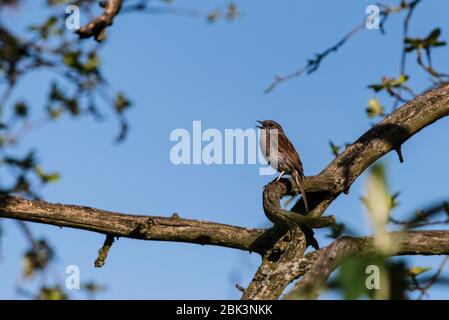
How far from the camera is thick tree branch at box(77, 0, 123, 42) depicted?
12.9 ft

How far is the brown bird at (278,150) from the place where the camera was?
7939 millimetres

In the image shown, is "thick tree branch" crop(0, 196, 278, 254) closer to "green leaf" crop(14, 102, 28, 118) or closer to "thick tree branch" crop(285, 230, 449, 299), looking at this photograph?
"green leaf" crop(14, 102, 28, 118)

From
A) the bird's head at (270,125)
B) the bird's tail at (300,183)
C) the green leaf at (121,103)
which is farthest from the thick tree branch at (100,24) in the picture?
the bird's head at (270,125)

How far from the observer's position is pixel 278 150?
9.08 metres

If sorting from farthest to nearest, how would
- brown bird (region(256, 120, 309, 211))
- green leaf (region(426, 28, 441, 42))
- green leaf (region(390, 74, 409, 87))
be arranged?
brown bird (region(256, 120, 309, 211)), green leaf (region(390, 74, 409, 87)), green leaf (region(426, 28, 441, 42))

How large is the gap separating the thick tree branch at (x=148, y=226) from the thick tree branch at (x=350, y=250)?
137cm

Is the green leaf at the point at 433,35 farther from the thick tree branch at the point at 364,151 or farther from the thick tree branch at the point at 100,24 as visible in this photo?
the thick tree branch at the point at 100,24

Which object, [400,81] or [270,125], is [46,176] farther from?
[270,125]

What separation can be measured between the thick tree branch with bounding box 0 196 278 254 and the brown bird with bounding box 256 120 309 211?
1440mm

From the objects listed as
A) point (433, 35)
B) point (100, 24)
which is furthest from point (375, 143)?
point (100, 24)

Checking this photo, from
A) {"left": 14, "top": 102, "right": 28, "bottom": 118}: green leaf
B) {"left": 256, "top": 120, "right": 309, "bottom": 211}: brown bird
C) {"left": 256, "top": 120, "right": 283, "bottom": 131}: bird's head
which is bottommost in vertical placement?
{"left": 14, "top": 102, "right": 28, "bottom": 118}: green leaf

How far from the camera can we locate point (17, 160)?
5.88 metres

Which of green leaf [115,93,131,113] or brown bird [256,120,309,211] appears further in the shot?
brown bird [256,120,309,211]

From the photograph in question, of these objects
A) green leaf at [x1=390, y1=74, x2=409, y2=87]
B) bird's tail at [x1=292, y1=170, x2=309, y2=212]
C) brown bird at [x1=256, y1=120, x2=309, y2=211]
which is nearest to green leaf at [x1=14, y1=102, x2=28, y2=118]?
bird's tail at [x1=292, y1=170, x2=309, y2=212]
